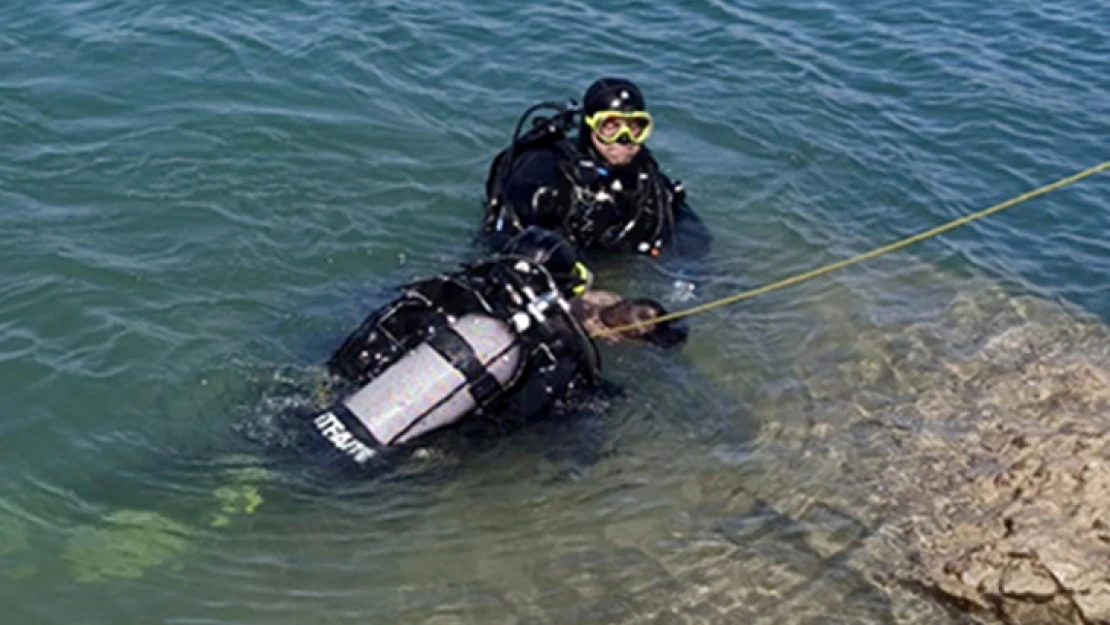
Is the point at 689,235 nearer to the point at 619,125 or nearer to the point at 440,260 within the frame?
the point at 619,125

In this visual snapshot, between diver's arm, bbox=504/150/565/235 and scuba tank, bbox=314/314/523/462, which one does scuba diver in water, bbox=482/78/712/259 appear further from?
scuba tank, bbox=314/314/523/462

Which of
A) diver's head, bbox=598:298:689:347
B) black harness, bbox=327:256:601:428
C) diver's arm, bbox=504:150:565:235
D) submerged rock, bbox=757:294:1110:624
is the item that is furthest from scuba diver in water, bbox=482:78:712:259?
black harness, bbox=327:256:601:428

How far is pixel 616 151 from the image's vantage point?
8.70 metres

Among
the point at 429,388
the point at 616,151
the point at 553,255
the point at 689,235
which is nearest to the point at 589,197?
the point at 616,151

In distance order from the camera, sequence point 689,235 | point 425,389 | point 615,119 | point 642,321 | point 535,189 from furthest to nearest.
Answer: point 689,235
point 535,189
point 615,119
point 642,321
point 425,389

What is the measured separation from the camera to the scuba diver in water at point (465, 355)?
646 cm

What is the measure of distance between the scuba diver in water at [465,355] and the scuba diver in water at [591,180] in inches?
58.8

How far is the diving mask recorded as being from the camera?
27.7ft

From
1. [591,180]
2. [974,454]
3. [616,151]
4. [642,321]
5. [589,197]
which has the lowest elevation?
[974,454]

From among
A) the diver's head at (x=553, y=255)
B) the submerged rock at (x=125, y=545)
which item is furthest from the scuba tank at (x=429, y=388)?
the submerged rock at (x=125, y=545)

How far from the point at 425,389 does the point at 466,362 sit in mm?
233

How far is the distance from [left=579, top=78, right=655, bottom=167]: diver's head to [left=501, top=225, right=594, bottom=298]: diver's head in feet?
5.09

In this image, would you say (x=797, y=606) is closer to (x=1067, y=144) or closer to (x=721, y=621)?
(x=721, y=621)

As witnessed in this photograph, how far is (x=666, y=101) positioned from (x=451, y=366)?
5.59 metres
